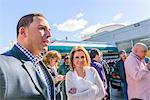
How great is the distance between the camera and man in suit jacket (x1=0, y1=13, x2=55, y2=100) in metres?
1.20

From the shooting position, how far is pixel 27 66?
1.35 m

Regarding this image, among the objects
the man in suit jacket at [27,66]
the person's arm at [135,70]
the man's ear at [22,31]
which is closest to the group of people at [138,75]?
the person's arm at [135,70]

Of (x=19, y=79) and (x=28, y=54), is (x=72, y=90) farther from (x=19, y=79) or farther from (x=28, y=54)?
(x=19, y=79)

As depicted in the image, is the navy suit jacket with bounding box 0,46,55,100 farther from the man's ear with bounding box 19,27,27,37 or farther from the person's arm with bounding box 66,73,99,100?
the person's arm with bounding box 66,73,99,100

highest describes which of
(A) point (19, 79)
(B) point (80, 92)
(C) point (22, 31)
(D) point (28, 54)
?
(C) point (22, 31)

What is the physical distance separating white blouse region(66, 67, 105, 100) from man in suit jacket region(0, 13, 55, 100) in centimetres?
140

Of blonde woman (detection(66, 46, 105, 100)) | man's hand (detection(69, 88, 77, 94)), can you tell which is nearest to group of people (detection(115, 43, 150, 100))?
blonde woman (detection(66, 46, 105, 100))

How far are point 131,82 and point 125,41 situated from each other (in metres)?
16.3

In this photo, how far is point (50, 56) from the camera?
12.4ft

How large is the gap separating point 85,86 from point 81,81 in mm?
74

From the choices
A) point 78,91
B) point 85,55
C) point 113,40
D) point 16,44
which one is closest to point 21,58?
point 16,44

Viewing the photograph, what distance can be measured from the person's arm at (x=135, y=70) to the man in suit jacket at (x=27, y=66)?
236 centimetres

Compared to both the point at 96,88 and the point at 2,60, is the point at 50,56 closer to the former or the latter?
the point at 96,88

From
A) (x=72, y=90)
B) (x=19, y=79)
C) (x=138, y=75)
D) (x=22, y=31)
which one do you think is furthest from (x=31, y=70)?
(x=138, y=75)
